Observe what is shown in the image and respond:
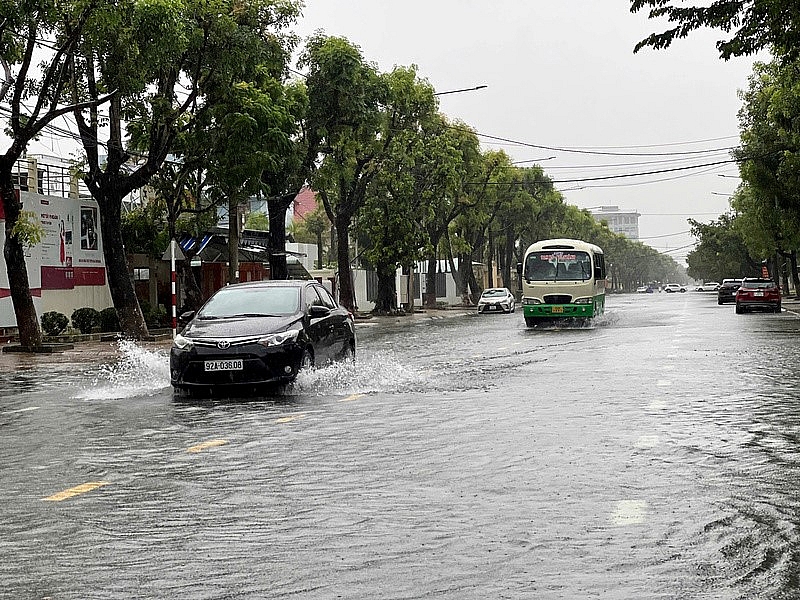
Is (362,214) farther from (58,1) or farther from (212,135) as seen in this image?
(58,1)

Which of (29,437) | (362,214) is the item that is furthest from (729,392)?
(362,214)

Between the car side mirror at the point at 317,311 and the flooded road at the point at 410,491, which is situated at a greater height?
the car side mirror at the point at 317,311

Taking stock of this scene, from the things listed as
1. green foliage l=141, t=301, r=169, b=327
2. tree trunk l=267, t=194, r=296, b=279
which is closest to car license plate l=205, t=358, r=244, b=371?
green foliage l=141, t=301, r=169, b=327

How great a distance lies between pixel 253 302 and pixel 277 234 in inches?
1078

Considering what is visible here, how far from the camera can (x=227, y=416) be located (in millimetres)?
13289

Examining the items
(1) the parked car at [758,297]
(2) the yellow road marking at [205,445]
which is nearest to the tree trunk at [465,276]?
(1) the parked car at [758,297]

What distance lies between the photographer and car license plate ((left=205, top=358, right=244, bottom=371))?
602 inches

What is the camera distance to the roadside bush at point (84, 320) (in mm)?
35469

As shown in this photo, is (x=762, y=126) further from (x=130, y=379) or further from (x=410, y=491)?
(x=410, y=491)

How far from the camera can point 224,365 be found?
1534 centimetres

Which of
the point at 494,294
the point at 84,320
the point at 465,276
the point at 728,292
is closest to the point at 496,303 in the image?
the point at 494,294

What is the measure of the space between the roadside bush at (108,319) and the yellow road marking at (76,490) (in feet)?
92.1

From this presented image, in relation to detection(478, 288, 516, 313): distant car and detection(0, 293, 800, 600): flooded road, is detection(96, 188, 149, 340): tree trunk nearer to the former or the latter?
detection(0, 293, 800, 600): flooded road

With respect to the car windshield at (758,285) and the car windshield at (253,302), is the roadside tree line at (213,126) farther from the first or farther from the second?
the car windshield at (758,285)
